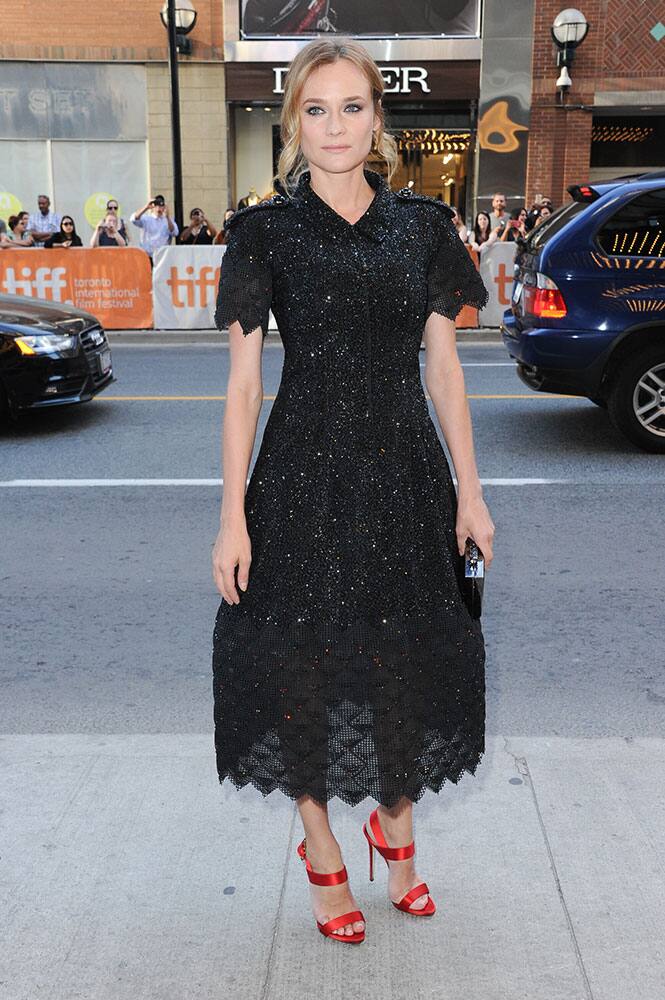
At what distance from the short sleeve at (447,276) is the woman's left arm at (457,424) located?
27mm

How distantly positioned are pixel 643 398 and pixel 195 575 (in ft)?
13.2

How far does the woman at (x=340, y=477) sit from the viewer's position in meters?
2.40

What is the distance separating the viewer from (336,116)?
2400 millimetres

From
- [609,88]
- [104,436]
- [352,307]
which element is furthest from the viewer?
[609,88]

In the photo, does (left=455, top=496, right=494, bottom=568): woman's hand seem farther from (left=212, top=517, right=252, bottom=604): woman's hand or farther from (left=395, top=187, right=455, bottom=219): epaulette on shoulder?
(left=395, top=187, right=455, bottom=219): epaulette on shoulder

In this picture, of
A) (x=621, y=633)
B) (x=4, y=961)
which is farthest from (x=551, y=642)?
(x=4, y=961)

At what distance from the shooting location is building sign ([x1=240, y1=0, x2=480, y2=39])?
20.8 metres

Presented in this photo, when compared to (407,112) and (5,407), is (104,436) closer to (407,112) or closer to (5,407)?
(5,407)

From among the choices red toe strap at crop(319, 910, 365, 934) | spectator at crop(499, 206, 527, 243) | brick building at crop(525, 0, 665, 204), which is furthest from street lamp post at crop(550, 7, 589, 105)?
red toe strap at crop(319, 910, 365, 934)

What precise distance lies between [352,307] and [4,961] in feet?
5.49

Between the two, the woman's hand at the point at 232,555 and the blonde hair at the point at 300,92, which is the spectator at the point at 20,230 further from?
the woman's hand at the point at 232,555

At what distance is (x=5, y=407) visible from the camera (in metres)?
8.77

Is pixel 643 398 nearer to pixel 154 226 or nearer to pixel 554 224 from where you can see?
pixel 554 224

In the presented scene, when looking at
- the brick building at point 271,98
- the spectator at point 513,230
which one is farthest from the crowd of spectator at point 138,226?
the brick building at point 271,98
